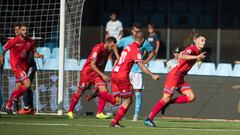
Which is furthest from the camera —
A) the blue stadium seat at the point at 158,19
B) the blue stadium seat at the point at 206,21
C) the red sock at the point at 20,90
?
the blue stadium seat at the point at 158,19

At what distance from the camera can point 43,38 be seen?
2175 centimetres

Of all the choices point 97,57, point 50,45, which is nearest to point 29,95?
point 97,57

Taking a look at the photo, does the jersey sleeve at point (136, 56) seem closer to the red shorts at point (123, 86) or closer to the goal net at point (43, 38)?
the red shorts at point (123, 86)

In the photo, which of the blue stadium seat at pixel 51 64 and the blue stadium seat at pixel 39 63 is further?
the blue stadium seat at pixel 39 63

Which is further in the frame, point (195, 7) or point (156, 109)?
point (195, 7)

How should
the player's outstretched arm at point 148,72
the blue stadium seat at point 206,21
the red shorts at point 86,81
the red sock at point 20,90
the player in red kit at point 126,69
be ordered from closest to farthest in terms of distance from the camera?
the player's outstretched arm at point 148,72
the player in red kit at point 126,69
the red shorts at point 86,81
the red sock at point 20,90
the blue stadium seat at point 206,21

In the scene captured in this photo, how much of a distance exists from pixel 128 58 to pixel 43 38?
665cm

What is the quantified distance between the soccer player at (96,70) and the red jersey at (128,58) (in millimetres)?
1780

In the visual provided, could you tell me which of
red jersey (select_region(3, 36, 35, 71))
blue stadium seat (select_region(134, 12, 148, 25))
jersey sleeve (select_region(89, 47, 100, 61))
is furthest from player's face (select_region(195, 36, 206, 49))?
Answer: blue stadium seat (select_region(134, 12, 148, 25))

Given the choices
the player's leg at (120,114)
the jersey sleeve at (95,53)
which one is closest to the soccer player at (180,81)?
the player's leg at (120,114)

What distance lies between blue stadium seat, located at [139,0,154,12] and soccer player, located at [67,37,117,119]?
7400mm

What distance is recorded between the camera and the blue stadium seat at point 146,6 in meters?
25.6

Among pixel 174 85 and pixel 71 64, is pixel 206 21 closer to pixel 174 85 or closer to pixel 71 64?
pixel 71 64

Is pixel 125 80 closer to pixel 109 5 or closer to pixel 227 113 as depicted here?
pixel 227 113
